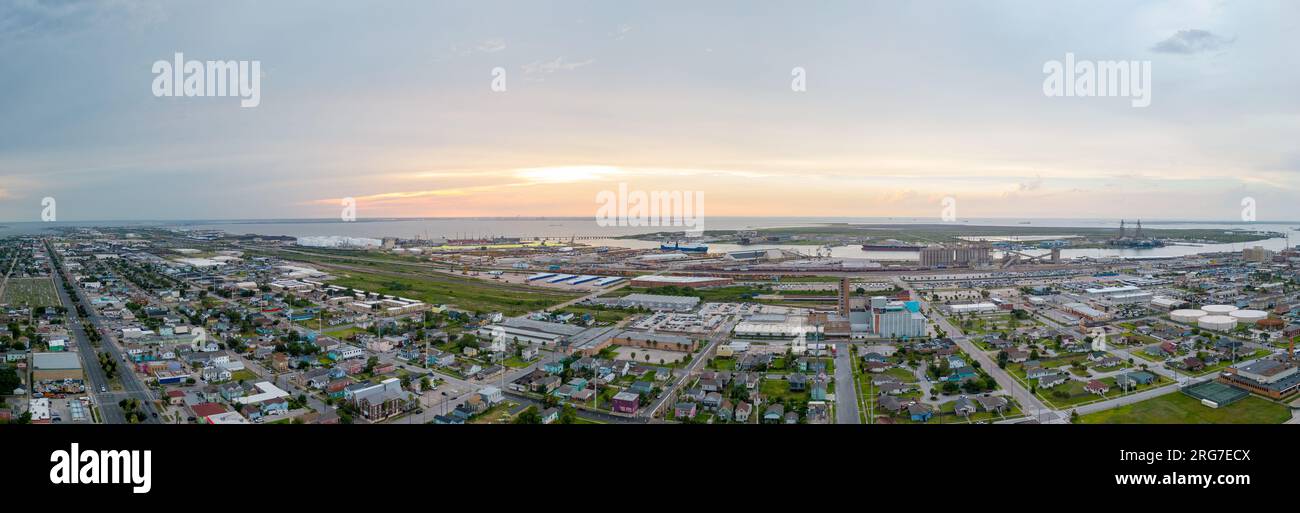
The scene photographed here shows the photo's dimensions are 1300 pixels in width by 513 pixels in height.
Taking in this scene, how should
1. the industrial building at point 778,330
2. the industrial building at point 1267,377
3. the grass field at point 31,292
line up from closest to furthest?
the industrial building at point 1267,377 < the industrial building at point 778,330 < the grass field at point 31,292

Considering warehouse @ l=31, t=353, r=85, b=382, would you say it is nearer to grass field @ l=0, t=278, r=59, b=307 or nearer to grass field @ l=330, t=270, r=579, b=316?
grass field @ l=0, t=278, r=59, b=307

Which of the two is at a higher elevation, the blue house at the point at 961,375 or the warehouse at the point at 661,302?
the warehouse at the point at 661,302

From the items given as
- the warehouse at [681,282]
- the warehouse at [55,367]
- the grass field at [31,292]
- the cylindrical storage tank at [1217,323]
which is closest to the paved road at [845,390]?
the cylindrical storage tank at [1217,323]

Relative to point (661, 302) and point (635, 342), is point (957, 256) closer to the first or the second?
point (661, 302)

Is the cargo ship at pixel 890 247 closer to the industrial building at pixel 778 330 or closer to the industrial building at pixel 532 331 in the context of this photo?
the industrial building at pixel 778 330

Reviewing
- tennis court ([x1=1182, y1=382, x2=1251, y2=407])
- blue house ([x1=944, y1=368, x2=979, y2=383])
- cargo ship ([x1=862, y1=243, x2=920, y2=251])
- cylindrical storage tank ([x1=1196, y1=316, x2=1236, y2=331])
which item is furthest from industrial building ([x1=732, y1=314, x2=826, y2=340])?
cargo ship ([x1=862, y1=243, x2=920, y2=251])

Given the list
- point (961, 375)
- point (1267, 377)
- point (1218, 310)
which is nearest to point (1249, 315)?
point (1218, 310)

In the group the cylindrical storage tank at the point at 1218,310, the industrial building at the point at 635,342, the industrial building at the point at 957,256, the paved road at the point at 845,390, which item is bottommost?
the paved road at the point at 845,390
